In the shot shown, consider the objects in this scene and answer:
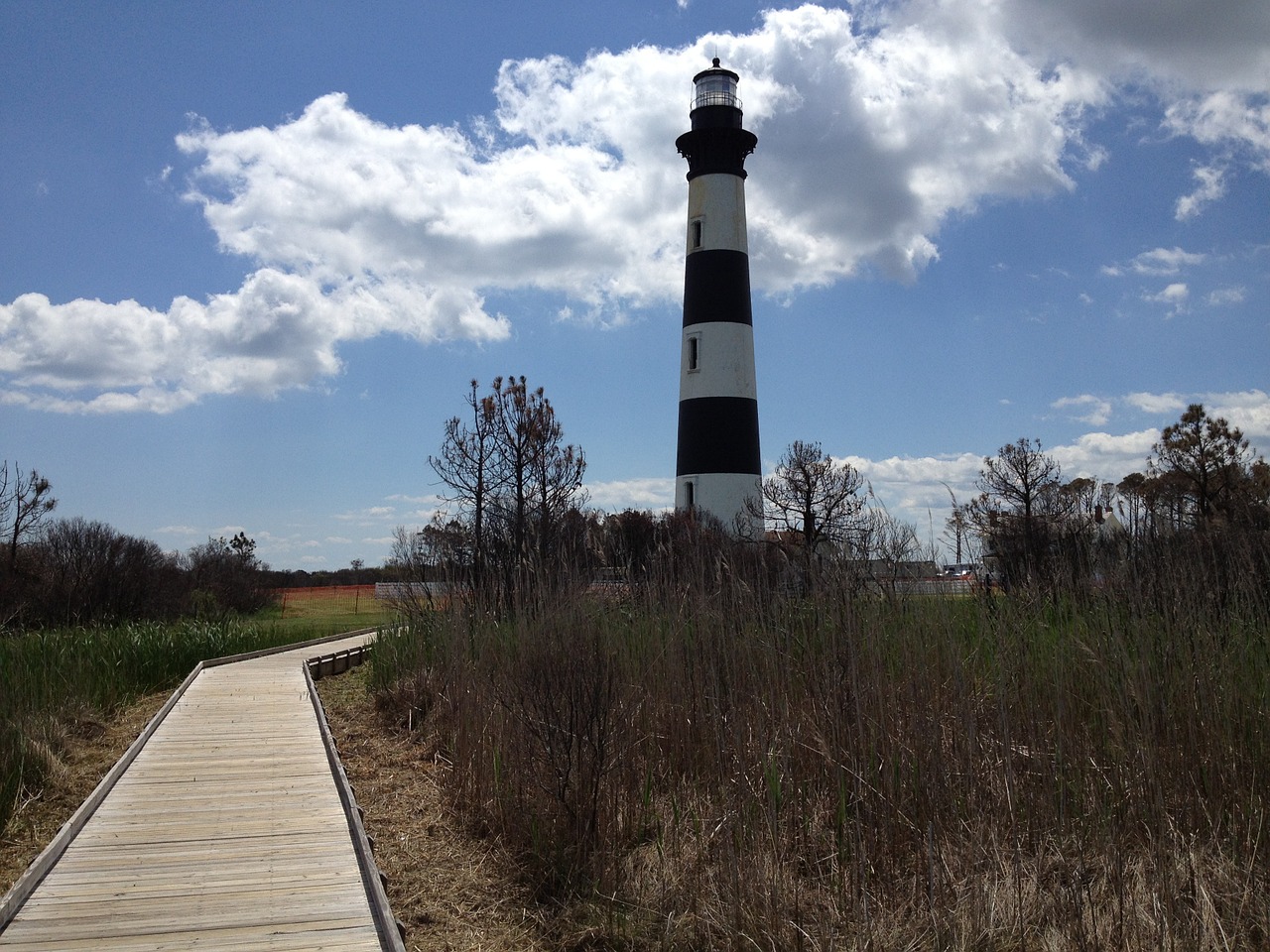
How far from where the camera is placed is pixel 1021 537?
1132 centimetres

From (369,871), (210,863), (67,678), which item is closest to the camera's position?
(369,871)

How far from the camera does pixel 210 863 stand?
470cm

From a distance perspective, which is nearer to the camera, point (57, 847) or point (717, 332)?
point (57, 847)

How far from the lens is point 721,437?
22312mm

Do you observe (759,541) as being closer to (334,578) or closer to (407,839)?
(407,839)

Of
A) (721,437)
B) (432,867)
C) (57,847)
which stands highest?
(721,437)

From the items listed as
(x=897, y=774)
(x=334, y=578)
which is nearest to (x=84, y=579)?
(x=897, y=774)

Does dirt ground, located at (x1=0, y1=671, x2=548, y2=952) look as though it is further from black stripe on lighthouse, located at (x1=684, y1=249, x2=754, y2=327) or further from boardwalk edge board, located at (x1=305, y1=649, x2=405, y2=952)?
black stripe on lighthouse, located at (x1=684, y1=249, x2=754, y2=327)

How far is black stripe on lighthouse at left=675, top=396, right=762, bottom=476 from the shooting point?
22.2m

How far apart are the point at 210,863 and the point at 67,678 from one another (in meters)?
5.35

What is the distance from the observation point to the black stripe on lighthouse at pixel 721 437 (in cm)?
2216

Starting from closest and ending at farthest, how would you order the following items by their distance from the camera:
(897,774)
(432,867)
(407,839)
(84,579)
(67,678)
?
(897,774)
(432,867)
(407,839)
(67,678)
(84,579)

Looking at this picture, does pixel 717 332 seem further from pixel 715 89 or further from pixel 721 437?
pixel 715 89

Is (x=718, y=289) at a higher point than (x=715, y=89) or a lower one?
lower
